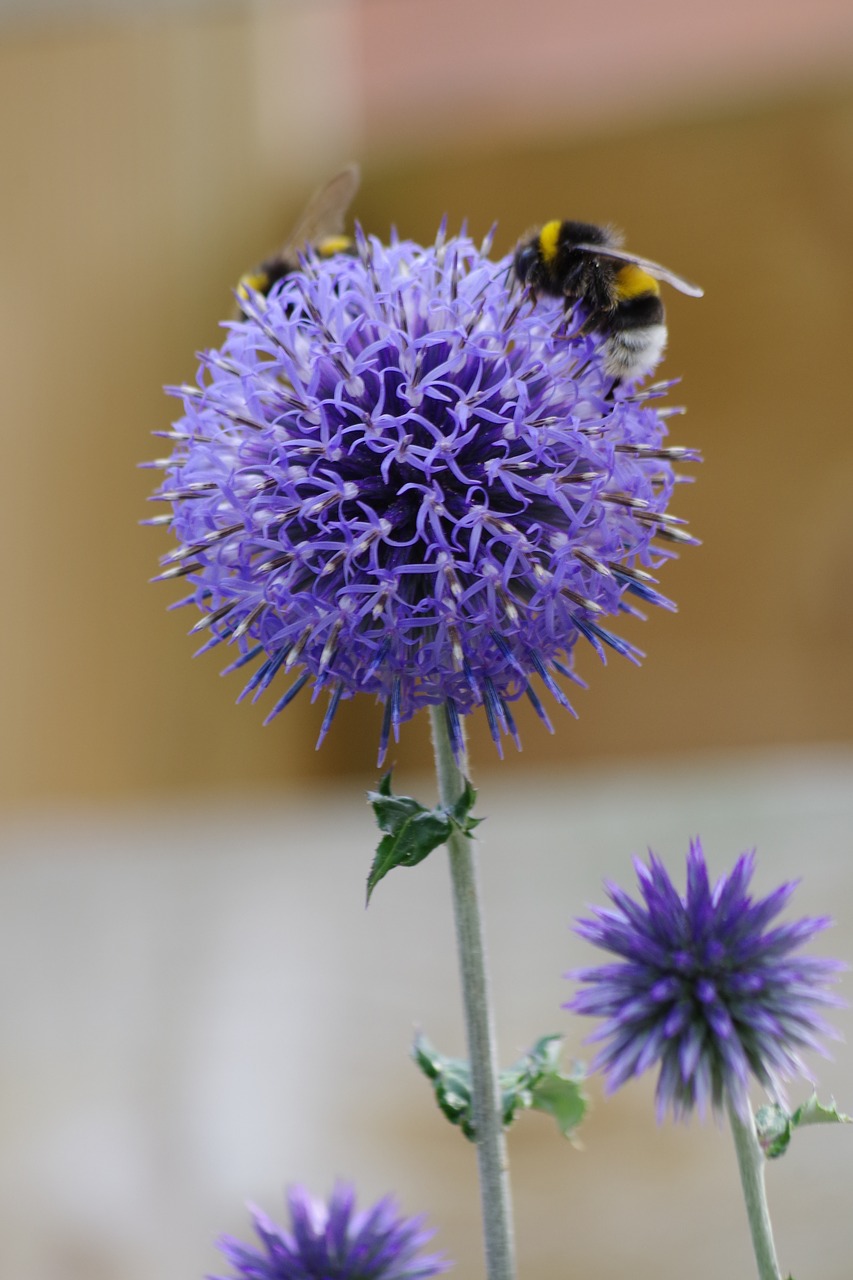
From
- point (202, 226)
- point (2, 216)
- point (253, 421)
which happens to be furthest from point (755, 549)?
point (253, 421)

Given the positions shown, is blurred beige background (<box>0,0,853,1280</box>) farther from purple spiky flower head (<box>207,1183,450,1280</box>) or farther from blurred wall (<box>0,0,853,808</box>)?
purple spiky flower head (<box>207,1183,450,1280</box>)

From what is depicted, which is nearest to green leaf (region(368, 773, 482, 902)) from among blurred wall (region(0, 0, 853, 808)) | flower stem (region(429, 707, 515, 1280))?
flower stem (region(429, 707, 515, 1280))

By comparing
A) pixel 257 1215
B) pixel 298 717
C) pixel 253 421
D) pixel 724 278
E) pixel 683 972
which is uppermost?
pixel 724 278

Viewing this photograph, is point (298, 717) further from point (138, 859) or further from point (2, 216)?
point (2, 216)

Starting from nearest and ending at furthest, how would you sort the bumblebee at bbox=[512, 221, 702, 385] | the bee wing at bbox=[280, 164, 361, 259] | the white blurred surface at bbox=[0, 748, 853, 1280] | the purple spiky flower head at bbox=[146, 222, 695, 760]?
the purple spiky flower head at bbox=[146, 222, 695, 760]
the bumblebee at bbox=[512, 221, 702, 385]
the bee wing at bbox=[280, 164, 361, 259]
the white blurred surface at bbox=[0, 748, 853, 1280]

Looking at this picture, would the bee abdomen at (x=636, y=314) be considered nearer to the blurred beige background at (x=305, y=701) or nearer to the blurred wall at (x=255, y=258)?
the blurred beige background at (x=305, y=701)

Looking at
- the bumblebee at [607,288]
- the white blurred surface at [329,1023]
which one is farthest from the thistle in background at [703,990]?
the white blurred surface at [329,1023]
